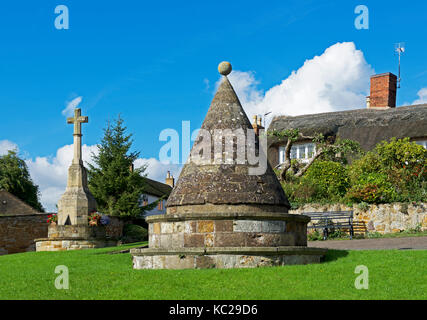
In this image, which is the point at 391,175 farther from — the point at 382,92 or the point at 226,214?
the point at 382,92

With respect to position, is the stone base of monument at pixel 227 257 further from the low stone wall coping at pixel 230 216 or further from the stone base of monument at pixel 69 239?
the stone base of monument at pixel 69 239

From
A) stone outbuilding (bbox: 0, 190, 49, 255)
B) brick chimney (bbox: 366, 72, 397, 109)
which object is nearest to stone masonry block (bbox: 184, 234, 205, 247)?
stone outbuilding (bbox: 0, 190, 49, 255)

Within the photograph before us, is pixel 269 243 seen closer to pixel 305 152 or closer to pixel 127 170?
pixel 127 170

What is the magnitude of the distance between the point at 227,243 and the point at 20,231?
18.0m

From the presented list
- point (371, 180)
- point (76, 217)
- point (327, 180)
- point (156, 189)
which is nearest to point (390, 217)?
point (371, 180)

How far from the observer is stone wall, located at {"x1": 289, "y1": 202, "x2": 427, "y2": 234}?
19.7 metres

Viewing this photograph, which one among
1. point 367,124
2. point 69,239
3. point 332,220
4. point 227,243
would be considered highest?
point 367,124

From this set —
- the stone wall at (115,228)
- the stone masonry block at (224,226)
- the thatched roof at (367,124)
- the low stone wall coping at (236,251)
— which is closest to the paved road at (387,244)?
the low stone wall coping at (236,251)

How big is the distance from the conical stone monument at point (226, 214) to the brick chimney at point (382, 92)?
2670 cm

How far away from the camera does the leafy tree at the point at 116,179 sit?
2711cm

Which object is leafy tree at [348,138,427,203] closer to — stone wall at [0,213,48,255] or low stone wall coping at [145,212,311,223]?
low stone wall coping at [145,212,311,223]

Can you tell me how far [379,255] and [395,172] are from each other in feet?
42.6

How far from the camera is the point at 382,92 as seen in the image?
36656mm
